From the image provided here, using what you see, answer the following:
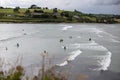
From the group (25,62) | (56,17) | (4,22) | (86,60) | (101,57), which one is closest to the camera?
(25,62)

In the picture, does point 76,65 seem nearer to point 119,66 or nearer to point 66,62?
point 66,62

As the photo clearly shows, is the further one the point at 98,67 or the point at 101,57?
the point at 101,57

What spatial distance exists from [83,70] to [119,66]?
19.1ft

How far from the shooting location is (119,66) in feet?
116

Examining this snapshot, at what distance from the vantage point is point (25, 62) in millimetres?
36188

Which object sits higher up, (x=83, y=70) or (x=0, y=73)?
(x=0, y=73)

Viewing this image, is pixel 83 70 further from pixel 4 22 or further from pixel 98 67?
pixel 4 22

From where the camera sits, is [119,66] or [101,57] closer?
[119,66]

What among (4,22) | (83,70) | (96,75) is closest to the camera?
(96,75)

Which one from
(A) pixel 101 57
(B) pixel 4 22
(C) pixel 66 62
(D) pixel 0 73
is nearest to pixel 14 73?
(D) pixel 0 73

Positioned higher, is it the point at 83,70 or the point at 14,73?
the point at 14,73

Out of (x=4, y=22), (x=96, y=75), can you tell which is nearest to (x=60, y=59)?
(x=96, y=75)

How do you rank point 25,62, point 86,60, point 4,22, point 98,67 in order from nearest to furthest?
point 98,67, point 25,62, point 86,60, point 4,22

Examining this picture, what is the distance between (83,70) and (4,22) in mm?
126948
